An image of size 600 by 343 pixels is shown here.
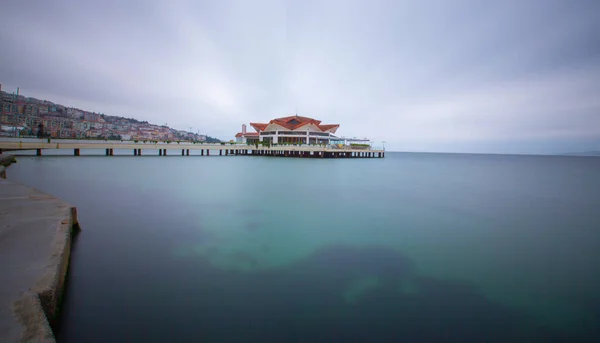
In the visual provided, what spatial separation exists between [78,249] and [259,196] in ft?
26.3

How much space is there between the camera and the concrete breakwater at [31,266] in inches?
88.0

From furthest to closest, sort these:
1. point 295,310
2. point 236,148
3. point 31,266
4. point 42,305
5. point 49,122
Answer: point 49,122 → point 236,148 → point 295,310 → point 31,266 → point 42,305

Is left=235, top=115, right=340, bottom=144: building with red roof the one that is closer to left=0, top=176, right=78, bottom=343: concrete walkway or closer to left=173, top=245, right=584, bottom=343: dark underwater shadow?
left=0, top=176, right=78, bottom=343: concrete walkway

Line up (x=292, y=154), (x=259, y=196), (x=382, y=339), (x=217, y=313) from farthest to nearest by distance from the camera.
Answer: (x=292, y=154), (x=259, y=196), (x=217, y=313), (x=382, y=339)

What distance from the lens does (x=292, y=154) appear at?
158 ft

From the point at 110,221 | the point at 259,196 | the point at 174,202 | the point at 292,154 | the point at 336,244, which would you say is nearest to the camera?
the point at 336,244

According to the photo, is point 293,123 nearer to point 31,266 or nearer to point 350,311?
point 350,311

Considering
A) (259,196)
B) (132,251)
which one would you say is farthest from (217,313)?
(259,196)

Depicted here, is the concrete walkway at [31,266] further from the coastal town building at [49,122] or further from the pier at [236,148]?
the coastal town building at [49,122]

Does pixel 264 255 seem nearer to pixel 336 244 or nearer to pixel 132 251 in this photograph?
pixel 336 244

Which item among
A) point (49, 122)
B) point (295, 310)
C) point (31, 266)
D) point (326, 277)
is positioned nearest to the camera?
point (31, 266)

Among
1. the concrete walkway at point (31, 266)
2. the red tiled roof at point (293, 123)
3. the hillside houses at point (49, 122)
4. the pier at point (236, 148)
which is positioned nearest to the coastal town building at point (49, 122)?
the hillside houses at point (49, 122)

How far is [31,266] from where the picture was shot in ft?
10.5

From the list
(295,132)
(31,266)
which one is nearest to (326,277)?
(31,266)
